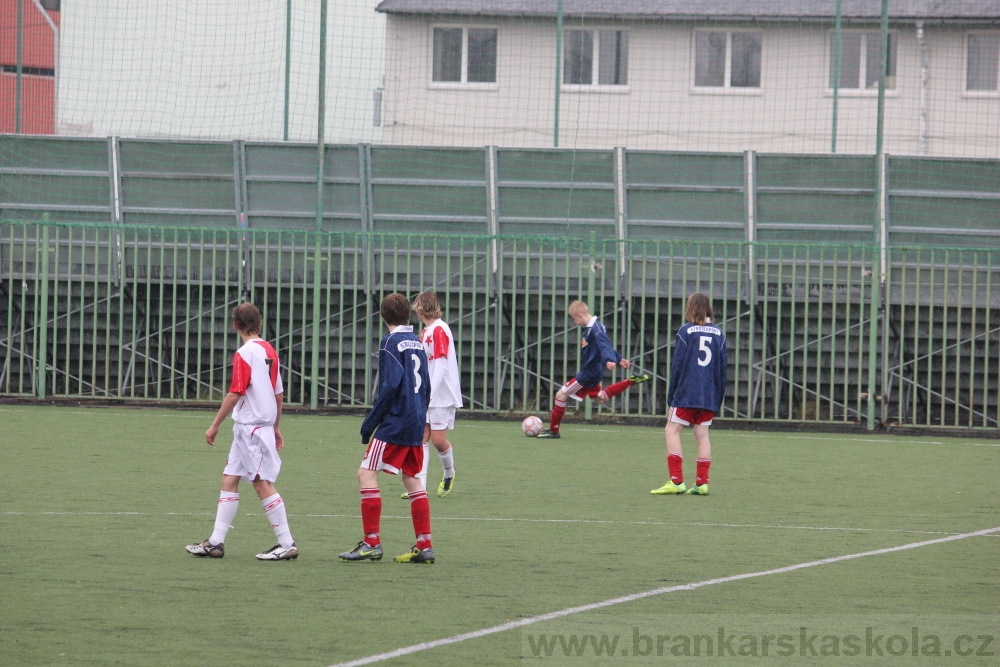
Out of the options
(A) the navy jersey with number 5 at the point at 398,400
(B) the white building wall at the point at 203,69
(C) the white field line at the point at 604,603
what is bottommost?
(C) the white field line at the point at 604,603

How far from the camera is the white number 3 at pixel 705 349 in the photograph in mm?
11344

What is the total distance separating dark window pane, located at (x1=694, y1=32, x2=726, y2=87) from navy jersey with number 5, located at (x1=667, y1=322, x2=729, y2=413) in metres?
18.2

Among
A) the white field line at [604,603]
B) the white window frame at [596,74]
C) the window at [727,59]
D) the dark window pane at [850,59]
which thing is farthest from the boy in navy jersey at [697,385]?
the window at [727,59]

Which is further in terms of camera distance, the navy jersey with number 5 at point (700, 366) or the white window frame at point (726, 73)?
the white window frame at point (726, 73)

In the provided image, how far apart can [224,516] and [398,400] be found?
1.26 m

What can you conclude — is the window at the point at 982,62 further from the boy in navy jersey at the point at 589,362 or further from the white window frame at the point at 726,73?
the boy in navy jersey at the point at 589,362

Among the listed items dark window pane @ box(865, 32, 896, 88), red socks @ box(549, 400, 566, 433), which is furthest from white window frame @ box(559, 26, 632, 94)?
red socks @ box(549, 400, 566, 433)

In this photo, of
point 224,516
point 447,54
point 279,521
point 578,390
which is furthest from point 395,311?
point 447,54

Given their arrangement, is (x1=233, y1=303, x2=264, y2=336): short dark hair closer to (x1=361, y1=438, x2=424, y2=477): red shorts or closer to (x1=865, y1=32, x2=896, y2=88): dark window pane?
(x1=361, y1=438, x2=424, y2=477): red shorts

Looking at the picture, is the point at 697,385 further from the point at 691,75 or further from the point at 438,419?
the point at 691,75

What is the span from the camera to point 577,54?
26.7 meters

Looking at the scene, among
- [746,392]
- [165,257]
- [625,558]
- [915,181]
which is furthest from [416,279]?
[625,558]

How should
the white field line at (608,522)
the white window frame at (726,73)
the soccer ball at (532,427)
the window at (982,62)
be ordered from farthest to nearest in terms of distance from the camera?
the window at (982,62) → the white window frame at (726,73) → the soccer ball at (532,427) → the white field line at (608,522)

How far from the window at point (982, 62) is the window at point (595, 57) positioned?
7.86 meters
